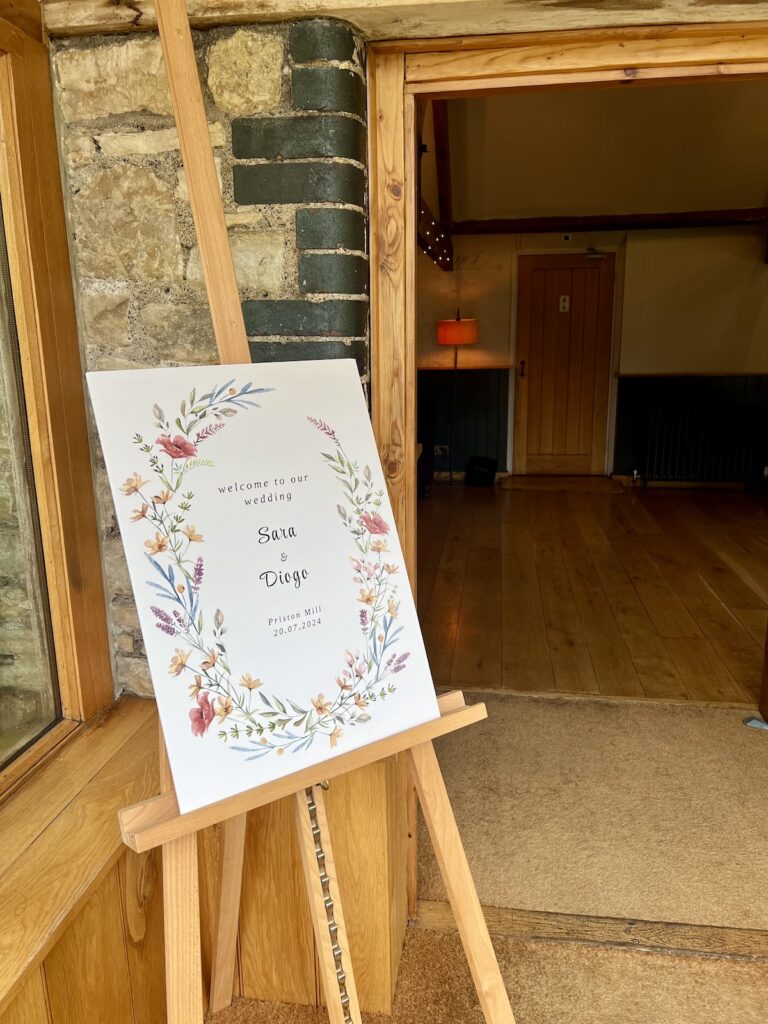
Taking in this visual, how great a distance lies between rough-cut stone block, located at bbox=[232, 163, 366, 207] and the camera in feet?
4.93

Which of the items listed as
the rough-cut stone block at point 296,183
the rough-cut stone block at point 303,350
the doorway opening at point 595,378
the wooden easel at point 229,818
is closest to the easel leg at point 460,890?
the wooden easel at point 229,818

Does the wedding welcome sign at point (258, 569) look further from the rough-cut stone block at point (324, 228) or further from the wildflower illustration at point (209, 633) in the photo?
the rough-cut stone block at point (324, 228)

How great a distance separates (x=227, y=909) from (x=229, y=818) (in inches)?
15.5

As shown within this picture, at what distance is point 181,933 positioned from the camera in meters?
1.12

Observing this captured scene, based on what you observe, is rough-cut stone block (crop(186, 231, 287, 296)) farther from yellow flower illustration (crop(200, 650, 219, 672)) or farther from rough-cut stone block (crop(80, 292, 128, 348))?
yellow flower illustration (crop(200, 650, 219, 672))

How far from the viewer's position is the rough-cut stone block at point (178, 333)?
1.63 m

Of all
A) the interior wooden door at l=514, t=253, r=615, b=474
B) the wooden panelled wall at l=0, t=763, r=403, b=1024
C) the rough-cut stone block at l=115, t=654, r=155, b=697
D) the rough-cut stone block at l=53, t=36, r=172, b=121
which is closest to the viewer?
the wooden panelled wall at l=0, t=763, r=403, b=1024

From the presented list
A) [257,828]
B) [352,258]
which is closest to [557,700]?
[257,828]

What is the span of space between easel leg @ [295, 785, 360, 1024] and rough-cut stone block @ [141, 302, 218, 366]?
0.93m

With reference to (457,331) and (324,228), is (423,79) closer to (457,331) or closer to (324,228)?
(324,228)

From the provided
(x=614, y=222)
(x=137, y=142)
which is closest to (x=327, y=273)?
(x=137, y=142)

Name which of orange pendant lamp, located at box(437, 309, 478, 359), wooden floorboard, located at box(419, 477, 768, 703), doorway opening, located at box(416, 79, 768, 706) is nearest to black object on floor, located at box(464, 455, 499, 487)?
doorway opening, located at box(416, 79, 768, 706)

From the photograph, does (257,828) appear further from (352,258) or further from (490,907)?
(352,258)

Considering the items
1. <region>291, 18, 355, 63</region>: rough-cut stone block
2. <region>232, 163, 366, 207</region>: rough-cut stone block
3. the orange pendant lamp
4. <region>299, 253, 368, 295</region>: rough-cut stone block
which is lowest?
the orange pendant lamp
